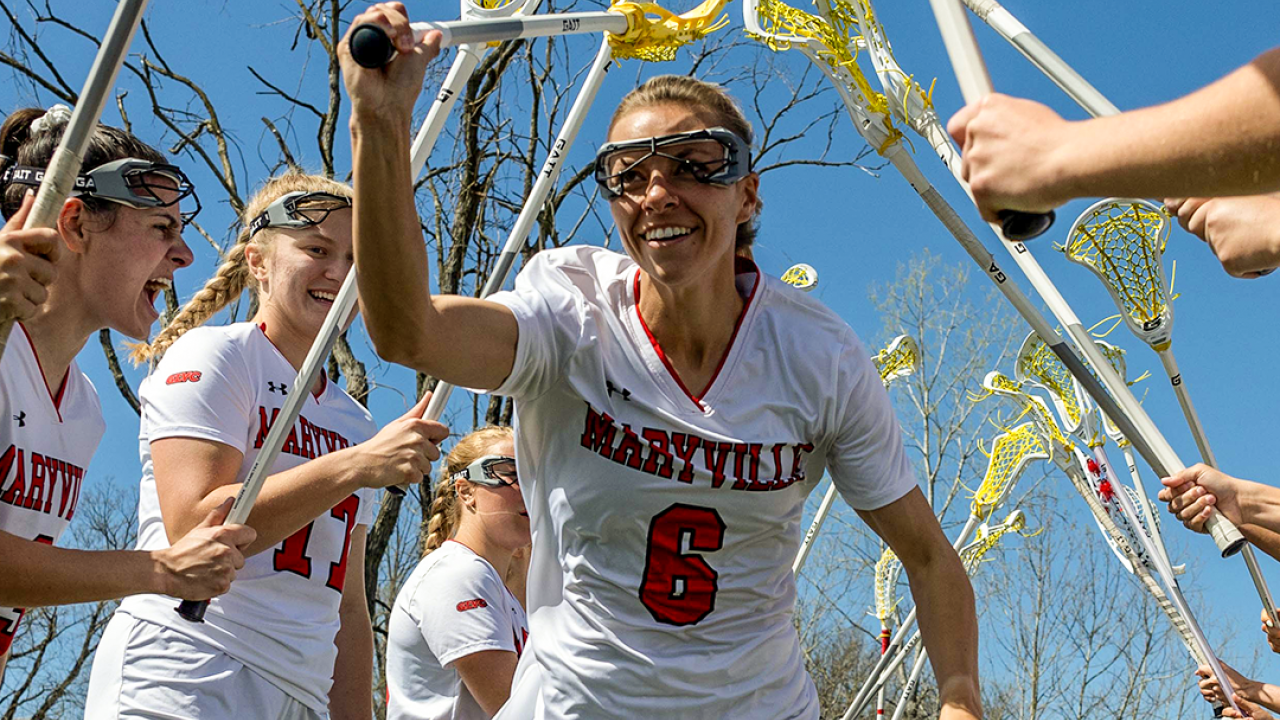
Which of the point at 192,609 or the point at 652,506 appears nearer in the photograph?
the point at 652,506

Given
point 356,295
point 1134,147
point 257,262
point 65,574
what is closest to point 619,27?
point 356,295

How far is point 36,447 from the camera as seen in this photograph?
3.48 meters

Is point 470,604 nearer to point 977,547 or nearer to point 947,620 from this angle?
point 947,620

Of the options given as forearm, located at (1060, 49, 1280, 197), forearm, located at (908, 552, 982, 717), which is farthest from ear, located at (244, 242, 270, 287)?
forearm, located at (1060, 49, 1280, 197)

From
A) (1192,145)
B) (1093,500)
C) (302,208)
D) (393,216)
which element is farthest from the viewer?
(1093,500)

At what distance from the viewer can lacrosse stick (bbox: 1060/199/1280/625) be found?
5.88 m

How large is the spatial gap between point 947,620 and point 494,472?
2.19 metres

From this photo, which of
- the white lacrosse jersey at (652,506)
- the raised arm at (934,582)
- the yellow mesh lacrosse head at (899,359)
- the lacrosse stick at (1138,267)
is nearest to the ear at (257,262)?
the white lacrosse jersey at (652,506)

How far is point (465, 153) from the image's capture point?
472 inches

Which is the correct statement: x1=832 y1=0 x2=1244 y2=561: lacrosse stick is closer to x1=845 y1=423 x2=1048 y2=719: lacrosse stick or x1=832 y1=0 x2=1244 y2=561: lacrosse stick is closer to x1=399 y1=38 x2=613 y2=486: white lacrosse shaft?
x1=399 y1=38 x2=613 y2=486: white lacrosse shaft

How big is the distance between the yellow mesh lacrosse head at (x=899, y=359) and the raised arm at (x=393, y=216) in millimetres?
8409

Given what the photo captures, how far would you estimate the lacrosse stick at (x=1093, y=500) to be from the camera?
7.11 meters

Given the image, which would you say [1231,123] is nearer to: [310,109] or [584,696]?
[584,696]

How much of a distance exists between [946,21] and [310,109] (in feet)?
35.3
